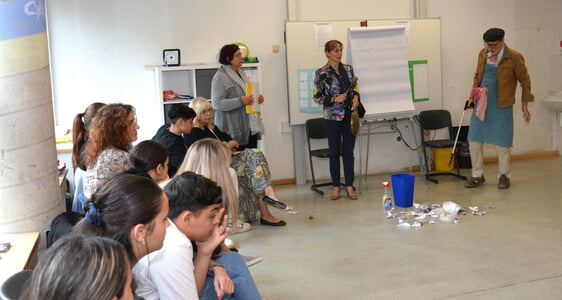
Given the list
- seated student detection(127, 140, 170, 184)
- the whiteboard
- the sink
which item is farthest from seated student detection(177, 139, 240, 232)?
the sink

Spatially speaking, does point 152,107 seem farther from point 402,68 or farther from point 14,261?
point 14,261

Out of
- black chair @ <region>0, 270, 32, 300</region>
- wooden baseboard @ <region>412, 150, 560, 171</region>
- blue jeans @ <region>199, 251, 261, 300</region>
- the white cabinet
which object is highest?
the white cabinet

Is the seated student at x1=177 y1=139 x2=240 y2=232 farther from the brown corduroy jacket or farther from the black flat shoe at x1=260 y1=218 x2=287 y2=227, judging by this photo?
the brown corduroy jacket

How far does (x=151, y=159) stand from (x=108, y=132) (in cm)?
36

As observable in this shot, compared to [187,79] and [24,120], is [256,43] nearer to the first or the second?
[187,79]

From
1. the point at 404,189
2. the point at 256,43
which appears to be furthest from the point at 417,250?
the point at 256,43

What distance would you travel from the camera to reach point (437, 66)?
715 cm

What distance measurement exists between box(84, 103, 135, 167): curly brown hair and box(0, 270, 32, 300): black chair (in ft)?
5.40

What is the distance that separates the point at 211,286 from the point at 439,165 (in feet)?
17.1

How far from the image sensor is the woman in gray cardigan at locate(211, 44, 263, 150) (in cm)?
548

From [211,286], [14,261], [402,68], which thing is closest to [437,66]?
[402,68]

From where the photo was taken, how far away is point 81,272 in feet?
4.28

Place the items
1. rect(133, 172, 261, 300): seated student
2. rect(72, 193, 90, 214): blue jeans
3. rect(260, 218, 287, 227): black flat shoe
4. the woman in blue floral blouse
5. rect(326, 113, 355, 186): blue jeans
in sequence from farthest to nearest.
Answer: rect(326, 113, 355, 186): blue jeans < the woman in blue floral blouse < rect(260, 218, 287, 227): black flat shoe < rect(72, 193, 90, 214): blue jeans < rect(133, 172, 261, 300): seated student

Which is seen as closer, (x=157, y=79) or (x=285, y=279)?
(x=285, y=279)
